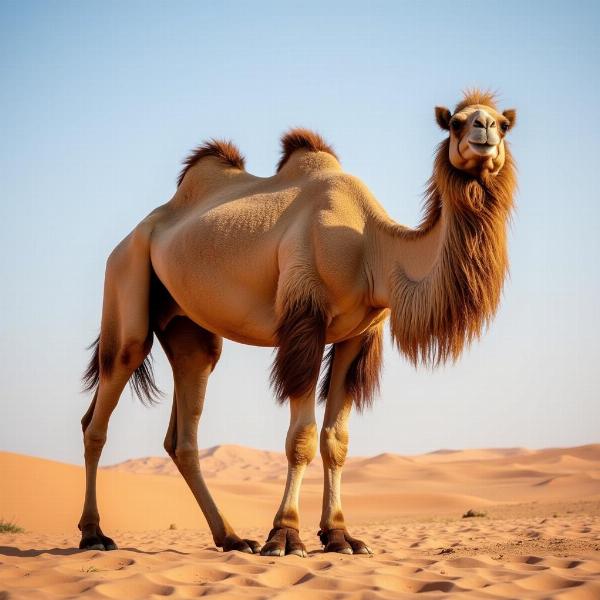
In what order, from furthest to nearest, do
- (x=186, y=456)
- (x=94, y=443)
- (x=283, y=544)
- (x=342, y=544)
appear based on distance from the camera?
(x=94, y=443), (x=186, y=456), (x=342, y=544), (x=283, y=544)

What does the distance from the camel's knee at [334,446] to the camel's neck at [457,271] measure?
0.77m

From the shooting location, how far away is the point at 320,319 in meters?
5.98

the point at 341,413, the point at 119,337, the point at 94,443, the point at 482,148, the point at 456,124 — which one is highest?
the point at 456,124

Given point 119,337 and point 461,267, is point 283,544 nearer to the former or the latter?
point 461,267

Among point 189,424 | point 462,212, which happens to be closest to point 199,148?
point 189,424

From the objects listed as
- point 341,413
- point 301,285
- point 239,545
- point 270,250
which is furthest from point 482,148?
point 239,545

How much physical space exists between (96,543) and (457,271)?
10.6 ft

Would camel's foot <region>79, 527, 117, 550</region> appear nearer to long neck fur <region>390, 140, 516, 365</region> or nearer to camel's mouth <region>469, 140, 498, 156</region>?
long neck fur <region>390, 140, 516, 365</region>

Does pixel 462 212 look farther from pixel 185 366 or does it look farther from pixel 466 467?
pixel 466 467

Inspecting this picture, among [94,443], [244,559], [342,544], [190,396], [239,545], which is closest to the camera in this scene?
[244,559]

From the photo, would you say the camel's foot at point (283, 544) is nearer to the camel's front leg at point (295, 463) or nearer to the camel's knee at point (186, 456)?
the camel's front leg at point (295, 463)

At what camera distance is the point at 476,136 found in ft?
18.3

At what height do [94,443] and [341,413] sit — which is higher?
[341,413]

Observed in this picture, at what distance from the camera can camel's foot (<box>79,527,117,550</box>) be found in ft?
21.8
